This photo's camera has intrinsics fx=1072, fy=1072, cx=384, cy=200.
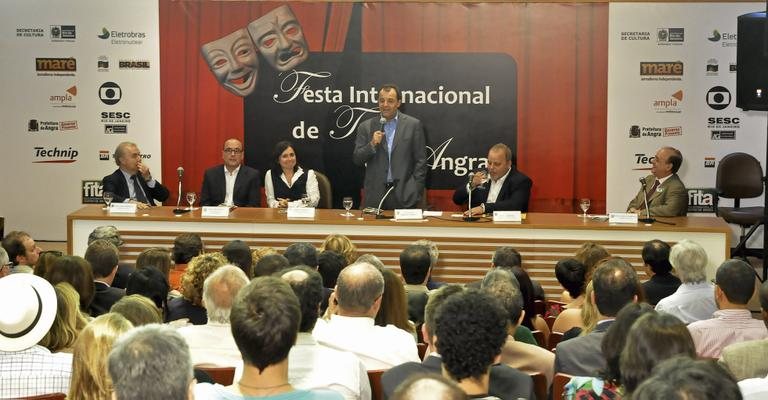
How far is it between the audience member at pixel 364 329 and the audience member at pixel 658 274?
243 centimetres

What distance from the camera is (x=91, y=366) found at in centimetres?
290

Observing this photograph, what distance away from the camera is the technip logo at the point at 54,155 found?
10.4 m

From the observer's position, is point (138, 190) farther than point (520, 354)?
Yes

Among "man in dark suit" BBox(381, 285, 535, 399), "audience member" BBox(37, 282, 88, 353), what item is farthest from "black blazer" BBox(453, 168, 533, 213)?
"man in dark suit" BBox(381, 285, 535, 399)

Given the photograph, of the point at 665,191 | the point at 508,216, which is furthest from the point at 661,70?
the point at 508,216

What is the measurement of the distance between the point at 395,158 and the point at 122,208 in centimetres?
232

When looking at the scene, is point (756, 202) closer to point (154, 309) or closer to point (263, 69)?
point (263, 69)

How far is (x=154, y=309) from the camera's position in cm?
358

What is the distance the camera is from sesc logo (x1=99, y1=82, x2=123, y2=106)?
10266mm

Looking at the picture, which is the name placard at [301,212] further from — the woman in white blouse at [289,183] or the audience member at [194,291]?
the audience member at [194,291]

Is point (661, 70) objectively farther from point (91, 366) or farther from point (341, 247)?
point (91, 366)

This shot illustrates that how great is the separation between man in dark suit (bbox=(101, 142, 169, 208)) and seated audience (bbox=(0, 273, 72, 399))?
525 cm

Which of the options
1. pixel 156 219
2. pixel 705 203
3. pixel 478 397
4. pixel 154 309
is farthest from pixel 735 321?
pixel 705 203

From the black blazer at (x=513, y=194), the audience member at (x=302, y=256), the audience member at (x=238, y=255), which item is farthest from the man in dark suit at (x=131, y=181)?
the audience member at (x=302, y=256)
